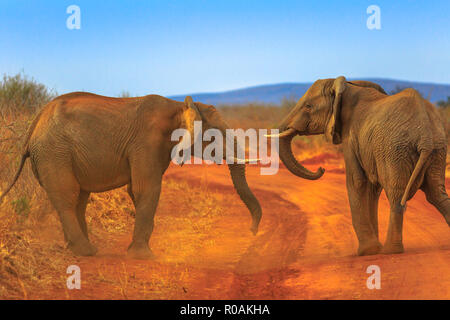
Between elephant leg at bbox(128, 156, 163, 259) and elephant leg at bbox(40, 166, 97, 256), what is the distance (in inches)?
26.7

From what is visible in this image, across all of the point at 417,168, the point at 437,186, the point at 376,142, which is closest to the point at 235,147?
the point at 376,142

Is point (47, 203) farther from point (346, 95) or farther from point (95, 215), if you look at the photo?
point (346, 95)

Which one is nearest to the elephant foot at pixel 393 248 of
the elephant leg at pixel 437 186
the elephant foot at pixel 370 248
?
the elephant foot at pixel 370 248

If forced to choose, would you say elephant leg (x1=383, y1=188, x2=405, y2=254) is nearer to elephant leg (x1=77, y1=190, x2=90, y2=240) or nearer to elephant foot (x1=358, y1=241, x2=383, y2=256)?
elephant foot (x1=358, y1=241, x2=383, y2=256)

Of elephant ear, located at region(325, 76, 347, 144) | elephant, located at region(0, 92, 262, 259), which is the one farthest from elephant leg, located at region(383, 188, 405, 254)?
elephant, located at region(0, 92, 262, 259)

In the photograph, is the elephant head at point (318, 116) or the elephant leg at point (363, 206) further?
the elephant head at point (318, 116)

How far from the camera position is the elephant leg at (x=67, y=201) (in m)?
8.63

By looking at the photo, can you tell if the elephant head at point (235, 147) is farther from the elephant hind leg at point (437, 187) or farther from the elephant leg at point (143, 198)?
the elephant hind leg at point (437, 187)

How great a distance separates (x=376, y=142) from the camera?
8.38m

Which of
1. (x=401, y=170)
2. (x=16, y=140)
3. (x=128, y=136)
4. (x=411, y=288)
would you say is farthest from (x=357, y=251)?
(x=16, y=140)

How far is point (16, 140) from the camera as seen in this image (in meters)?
10.7

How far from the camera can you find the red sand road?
6.91m

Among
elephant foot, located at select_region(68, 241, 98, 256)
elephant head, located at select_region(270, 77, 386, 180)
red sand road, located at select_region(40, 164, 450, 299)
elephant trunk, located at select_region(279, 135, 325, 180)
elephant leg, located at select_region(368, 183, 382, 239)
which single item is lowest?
red sand road, located at select_region(40, 164, 450, 299)

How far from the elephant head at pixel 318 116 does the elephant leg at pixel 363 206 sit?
536mm
